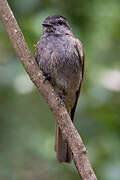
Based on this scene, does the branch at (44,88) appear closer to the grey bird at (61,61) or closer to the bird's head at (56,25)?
the grey bird at (61,61)

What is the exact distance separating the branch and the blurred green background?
2.42 feet

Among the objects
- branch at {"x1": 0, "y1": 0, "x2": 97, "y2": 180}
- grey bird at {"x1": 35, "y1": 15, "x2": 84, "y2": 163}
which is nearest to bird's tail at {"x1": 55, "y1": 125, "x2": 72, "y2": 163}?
grey bird at {"x1": 35, "y1": 15, "x2": 84, "y2": 163}

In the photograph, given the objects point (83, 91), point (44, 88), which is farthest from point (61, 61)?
point (44, 88)

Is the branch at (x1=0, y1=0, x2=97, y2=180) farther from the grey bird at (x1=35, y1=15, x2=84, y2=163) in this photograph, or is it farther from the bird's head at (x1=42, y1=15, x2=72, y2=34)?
the bird's head at (x1=42, y1=15, x2=72, y2=34)

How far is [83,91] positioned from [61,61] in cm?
42

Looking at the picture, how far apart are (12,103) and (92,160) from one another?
3.85ft

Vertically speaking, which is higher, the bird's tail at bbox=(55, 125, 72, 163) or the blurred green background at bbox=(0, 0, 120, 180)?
the blurred green background at bbox=(0, 0, 120, 180)

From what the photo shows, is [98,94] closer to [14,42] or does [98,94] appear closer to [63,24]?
[63,24]

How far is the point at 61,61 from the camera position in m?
4.79

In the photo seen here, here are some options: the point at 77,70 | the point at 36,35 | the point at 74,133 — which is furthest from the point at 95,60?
the point at 74,133

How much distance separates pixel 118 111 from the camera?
4.95 m

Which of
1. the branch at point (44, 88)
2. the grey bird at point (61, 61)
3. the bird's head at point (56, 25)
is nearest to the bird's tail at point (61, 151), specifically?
the grey bird at point (61, 61)

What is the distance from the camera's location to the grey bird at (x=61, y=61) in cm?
479

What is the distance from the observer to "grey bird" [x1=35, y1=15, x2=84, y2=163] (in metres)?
4.79
